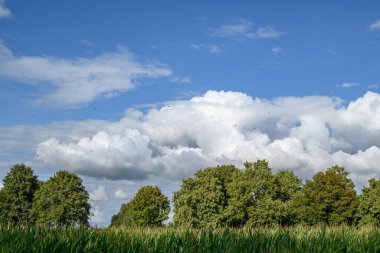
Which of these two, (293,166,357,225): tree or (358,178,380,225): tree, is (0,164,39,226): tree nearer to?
(293,166,357,225): tree

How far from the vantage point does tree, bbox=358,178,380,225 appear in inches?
2879

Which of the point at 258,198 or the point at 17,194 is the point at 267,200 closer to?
the point at 258,198

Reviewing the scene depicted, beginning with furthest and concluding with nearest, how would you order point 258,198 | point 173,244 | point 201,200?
point 258,198, point 201,200, point 173,244

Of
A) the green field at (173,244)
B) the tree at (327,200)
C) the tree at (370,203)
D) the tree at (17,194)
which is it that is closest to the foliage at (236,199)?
the tree at (327,200)

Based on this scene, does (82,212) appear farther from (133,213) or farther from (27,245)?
(27,245)

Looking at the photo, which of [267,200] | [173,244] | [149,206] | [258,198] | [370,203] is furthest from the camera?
[149,206]

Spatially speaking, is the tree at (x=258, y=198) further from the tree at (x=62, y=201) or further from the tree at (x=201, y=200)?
the tree at (x=62, y=201)

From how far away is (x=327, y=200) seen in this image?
256 feet

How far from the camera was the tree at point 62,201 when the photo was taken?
281ft

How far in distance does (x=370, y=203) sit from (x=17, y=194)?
63.4m

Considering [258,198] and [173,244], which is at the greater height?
[258,198]

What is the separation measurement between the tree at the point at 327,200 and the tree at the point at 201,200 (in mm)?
12798

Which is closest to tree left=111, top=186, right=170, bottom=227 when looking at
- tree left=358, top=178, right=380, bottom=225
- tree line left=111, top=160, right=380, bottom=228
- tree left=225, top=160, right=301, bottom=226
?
tree line left=111, top=160, right=380, bottom=228

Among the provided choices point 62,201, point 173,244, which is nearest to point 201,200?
point 62,201
